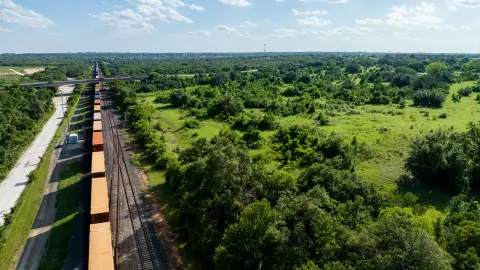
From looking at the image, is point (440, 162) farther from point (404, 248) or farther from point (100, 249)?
point (100, 249)

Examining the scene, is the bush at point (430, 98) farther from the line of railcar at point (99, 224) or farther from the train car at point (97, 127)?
the line of railcar at point (99, 224)

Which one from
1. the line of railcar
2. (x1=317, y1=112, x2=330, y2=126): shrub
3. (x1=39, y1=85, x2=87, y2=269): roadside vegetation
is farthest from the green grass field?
A: (x1=39, y1=85, x2=87, y2=269): roadside vegetation

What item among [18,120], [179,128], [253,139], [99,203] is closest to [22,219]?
[99,203]

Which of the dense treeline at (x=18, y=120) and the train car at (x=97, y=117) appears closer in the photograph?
the dense treeline at (x=18, y=120)

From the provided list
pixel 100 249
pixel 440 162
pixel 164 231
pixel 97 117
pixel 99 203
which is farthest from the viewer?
pixel 97 117

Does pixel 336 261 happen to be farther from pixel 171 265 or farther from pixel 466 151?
pixel 466 151

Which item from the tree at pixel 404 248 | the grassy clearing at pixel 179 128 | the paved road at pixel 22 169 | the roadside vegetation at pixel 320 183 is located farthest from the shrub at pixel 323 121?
the paved road at pixel 22 169
